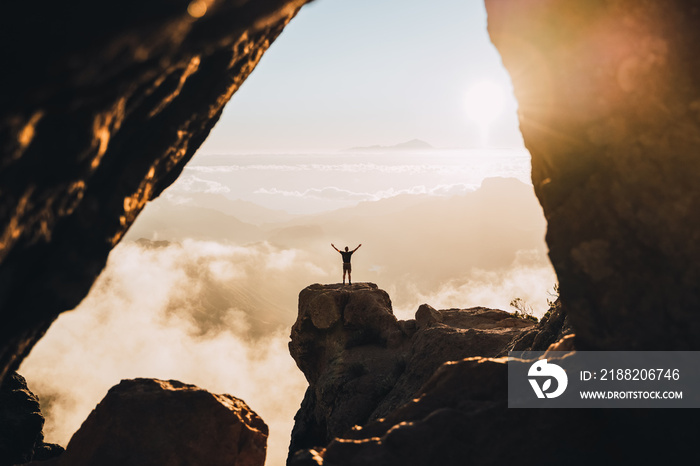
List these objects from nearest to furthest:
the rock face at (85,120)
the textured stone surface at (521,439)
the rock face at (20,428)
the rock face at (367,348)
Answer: the rock face at (85,120)
the textured stone surface at (521,439)
the rock face at (367,348)
the rock face at (20,428)

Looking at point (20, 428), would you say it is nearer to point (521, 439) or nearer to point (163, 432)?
point (163, 432)

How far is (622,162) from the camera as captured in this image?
8.37 meters

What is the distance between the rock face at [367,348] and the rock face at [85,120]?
49.5 ft

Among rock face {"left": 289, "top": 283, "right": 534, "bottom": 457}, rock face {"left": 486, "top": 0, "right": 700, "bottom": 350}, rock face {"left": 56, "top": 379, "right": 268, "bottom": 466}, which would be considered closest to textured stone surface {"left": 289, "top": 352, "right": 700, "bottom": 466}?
rock face {"left": 486, "top": 0, "right": 700, "bottom": 350}

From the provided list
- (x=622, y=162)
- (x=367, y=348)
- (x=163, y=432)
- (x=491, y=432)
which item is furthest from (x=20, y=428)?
(x=622, y=162)

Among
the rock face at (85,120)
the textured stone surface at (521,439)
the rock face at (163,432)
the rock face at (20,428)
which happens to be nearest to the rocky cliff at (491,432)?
the textured stone surface at (521,439)

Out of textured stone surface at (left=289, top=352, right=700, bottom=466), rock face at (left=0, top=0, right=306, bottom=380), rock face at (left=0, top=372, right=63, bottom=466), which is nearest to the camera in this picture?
rock face at (left=0, top=0, right=306, bottom=380)

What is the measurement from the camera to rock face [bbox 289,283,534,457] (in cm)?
2062

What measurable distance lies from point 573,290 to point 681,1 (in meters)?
6.15

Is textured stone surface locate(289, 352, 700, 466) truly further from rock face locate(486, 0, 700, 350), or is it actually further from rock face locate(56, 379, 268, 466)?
rock face locate(56, 379, 268, 466)

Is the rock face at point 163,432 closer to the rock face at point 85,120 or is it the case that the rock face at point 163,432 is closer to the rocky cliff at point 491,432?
the rocky cliff at point 491,432

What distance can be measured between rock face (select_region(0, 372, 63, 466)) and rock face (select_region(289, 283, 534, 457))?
51.5 ft

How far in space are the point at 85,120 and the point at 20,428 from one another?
2746cm

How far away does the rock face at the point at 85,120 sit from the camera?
628 cm
